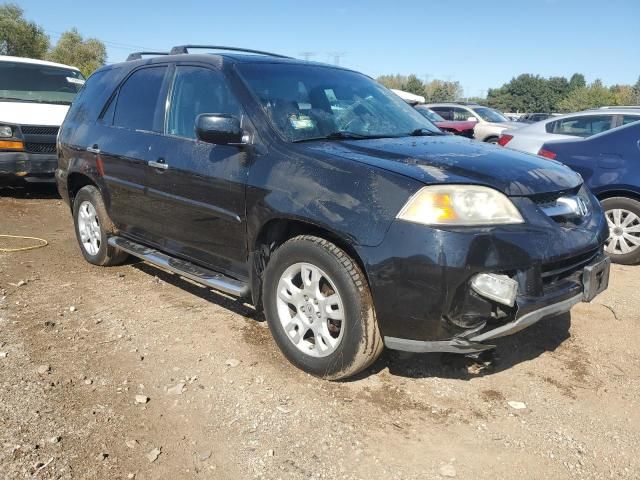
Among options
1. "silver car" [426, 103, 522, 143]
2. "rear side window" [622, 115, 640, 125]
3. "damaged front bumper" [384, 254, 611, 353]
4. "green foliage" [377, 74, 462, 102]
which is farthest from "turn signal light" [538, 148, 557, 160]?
"green foliage" [377, 74, 462, 102]

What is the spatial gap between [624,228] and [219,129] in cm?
428

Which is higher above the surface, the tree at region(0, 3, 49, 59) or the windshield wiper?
the tree at region(0, 3, 49, 59)

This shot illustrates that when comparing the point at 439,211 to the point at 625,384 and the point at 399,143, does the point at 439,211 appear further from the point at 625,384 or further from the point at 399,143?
the point at 625,384

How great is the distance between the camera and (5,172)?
8.03m

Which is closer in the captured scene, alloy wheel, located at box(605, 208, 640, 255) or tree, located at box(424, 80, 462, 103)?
alloy wheel, located at box(605, 208, 640, 255)

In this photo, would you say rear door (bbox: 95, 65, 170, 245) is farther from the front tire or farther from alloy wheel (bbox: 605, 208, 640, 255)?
alloy wheel (bbox: 605, 208, 640, 255)

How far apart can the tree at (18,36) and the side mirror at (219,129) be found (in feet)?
180

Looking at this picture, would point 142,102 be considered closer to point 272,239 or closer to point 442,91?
point 272,239

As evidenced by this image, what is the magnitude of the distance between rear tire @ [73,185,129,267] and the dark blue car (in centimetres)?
458

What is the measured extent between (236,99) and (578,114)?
591 cm

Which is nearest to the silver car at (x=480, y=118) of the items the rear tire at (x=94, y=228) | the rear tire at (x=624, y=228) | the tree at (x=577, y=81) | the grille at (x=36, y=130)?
the rear tire at (x=624, y=228)

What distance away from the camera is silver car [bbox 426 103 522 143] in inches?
619

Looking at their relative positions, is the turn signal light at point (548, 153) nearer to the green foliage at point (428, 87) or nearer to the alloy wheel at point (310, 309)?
the alloy wheel at point (310, 309)

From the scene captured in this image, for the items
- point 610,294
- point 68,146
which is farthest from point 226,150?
point 610,294
